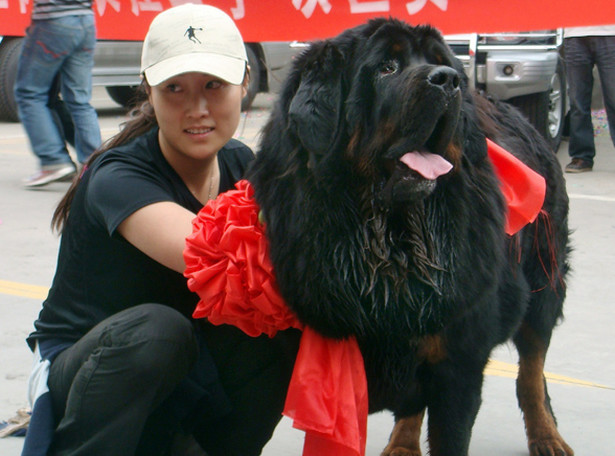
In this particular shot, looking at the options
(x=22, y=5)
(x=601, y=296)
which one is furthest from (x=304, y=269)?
(x=22, y=5)

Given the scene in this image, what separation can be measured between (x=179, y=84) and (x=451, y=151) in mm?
786

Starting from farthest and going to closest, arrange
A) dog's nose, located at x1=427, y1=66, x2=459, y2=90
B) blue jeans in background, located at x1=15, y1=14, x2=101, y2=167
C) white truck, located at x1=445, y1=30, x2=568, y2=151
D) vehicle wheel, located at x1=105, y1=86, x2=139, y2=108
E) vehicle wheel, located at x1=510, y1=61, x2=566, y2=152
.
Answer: vehicle wheel, located at x1=105, y1=86, x2=139, y2=108 < vehicle wheel, located at x1=510, y1=61, x2=566, y2=152 < white truck, located at x1=445, y1=30, x2=568, y2=151 < blue jeans in background, located at x1=15, y1=14, x2=101, y2=167 < dog's nose, located at x1=427, y1=66, x2=459, y2=90

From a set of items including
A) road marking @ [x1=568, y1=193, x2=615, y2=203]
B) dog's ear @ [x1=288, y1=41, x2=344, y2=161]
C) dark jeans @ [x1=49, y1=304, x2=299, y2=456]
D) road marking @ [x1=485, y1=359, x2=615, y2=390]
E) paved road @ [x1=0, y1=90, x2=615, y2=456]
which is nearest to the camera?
dog's ear @ [x1=288, y1=41, x2=344, y2=161]

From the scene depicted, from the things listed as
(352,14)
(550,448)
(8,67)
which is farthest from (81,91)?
(550,448)

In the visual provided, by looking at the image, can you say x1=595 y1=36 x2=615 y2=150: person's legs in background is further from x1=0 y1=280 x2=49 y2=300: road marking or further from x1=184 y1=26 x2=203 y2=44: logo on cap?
x1=184 y1=26 x2=203 y2=44: logo on cap

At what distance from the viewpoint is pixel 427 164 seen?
2.04 meters

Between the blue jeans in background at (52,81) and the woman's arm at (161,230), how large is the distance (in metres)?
4.34

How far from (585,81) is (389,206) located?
5.66 m

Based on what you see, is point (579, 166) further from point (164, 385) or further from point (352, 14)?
point (164, 385)

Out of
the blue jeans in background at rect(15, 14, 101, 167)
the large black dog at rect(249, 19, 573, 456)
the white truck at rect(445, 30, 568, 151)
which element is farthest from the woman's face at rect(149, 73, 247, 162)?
the white truck at rect(445, 30, 568, 151)

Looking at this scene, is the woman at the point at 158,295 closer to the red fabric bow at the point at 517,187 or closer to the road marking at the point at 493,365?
the red fabric bow at the point at 517,187

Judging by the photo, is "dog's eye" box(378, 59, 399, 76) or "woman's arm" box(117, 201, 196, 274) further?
"woman's arm" box(117, 201, 196, 274)

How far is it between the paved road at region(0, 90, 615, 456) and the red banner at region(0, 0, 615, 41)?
4.53 ft

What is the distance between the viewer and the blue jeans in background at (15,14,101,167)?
6188 millimetres
